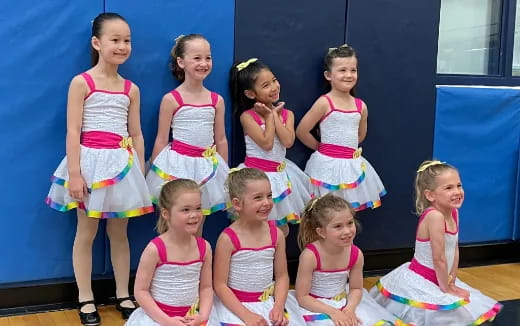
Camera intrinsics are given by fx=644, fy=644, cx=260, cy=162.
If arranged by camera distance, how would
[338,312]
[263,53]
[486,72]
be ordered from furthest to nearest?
[486,72] < [263,53] < [338,312]

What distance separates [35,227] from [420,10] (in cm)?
253

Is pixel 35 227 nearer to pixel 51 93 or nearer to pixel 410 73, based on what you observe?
pixel 51 93

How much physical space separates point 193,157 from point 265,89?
0.52 metres

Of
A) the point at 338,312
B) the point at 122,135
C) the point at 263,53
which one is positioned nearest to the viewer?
the point at 338,312

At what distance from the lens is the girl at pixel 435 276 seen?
2.98 metres

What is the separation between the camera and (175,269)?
2.63m

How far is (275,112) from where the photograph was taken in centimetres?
336

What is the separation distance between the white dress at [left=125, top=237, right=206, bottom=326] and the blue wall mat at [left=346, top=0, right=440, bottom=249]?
1.54 metres

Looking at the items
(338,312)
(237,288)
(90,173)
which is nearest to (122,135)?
(90,173)

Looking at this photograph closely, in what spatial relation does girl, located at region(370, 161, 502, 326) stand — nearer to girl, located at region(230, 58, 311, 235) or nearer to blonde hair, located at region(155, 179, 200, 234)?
girl, located at region(230, 58, 311, 235)

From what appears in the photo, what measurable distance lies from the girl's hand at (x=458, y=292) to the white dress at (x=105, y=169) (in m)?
1.48

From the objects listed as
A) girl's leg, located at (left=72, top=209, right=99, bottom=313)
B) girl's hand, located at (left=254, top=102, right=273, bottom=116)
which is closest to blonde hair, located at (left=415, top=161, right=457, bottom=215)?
girl's hand, located at (left=254, top=102, right=273, bottom=116)

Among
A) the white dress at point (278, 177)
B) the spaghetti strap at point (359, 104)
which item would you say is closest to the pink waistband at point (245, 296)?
the white dress at point (278, 177)

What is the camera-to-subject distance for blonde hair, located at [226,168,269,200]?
280 cm
